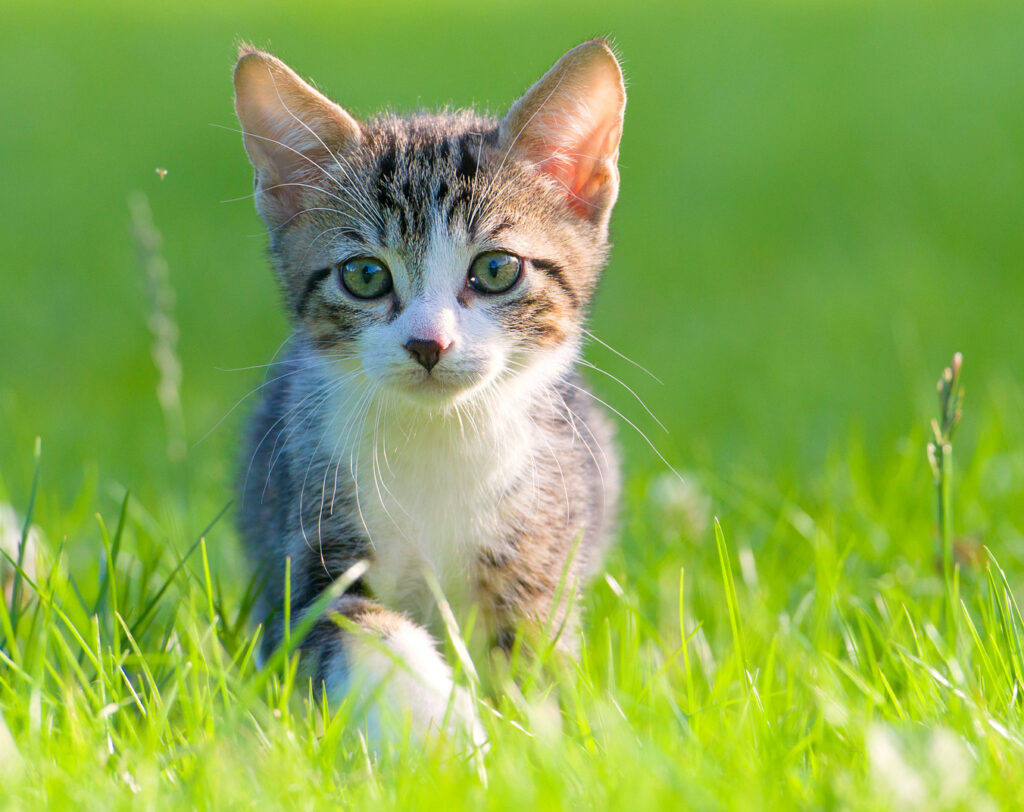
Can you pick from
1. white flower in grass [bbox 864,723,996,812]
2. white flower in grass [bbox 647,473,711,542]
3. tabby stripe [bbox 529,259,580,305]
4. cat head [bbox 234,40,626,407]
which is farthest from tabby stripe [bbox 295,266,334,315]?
white flower in grass [bbox 864,723,996,812]

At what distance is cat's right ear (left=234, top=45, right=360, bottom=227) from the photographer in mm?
2420

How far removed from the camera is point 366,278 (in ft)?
7.93

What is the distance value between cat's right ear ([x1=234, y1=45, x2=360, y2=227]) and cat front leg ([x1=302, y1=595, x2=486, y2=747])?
0.95m

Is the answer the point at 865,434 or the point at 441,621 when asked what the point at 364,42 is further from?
the point at 441,621

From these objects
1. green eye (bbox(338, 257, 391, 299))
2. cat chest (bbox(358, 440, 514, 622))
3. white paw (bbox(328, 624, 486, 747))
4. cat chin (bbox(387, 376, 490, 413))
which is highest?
green eye (bbox(338, 257, 391, 299))

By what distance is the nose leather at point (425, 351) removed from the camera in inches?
85.7

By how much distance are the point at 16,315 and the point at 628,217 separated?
359 centimetres

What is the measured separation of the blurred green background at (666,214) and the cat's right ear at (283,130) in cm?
95

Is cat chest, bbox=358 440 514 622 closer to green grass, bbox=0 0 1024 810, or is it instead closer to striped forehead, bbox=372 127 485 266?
green grass, bbox=0 0 1024 810

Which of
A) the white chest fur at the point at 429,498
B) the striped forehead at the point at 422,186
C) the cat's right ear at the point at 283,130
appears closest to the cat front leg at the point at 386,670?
the white chest fur at the point at 429,498

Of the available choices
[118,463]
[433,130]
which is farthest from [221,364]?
[433,130]

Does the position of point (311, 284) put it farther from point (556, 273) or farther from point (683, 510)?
point (683, 510)

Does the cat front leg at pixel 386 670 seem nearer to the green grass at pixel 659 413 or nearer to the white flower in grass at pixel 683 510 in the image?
the green grass at pixel 659 413

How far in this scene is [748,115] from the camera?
8.00 meters
